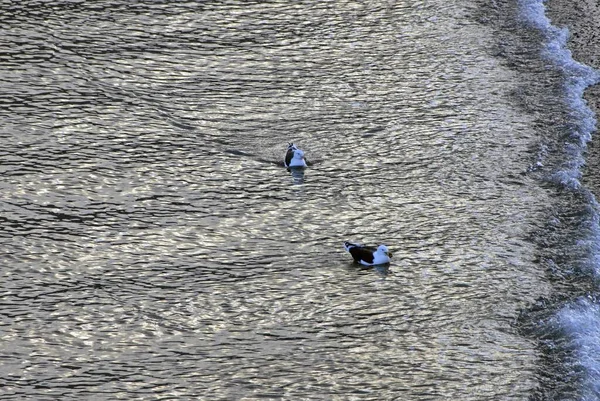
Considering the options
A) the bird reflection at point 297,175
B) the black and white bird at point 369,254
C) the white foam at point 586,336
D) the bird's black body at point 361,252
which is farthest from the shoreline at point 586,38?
the bird's black body at point 361,252

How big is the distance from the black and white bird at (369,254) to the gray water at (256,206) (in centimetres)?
16

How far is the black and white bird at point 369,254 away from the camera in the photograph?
12.8 meters

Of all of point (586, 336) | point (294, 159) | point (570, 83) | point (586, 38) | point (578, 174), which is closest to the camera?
point (586, 336)

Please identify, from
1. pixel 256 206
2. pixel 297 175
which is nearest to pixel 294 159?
pixel 297 175

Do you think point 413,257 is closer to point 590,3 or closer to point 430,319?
point 430,319

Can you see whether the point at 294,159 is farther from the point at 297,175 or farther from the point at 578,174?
the point at 578,174

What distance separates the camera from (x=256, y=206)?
47.1 ft

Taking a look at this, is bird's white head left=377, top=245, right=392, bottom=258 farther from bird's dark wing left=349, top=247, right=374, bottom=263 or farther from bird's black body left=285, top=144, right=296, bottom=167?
bird's black body left=285, top=144, right=296, bottom=167

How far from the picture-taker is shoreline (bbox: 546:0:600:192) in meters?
16.7

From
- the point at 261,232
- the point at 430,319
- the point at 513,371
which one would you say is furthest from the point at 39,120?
the point at 513,371

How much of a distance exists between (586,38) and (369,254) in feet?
37.1

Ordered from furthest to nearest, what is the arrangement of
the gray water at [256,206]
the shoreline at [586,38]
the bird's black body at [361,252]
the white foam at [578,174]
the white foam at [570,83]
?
the shoreline at [586,38] → the white foam at [570,83] → the bird's black body at [361,252] → the white foam at [578,174] → the gray water at [256,206]

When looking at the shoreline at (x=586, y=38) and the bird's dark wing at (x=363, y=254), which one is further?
the shoreline at (x=586, y=38)

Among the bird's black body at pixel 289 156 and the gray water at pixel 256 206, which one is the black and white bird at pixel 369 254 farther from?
the bird's black body at pixel 289 156
